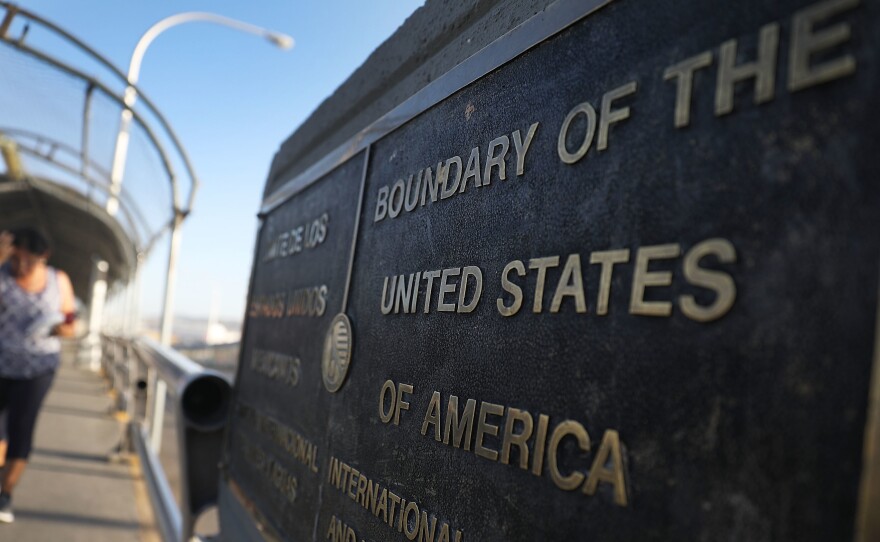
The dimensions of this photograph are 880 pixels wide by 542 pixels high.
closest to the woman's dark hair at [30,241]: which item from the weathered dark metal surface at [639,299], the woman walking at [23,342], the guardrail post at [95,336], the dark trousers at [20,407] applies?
the woman walking at [23,342]

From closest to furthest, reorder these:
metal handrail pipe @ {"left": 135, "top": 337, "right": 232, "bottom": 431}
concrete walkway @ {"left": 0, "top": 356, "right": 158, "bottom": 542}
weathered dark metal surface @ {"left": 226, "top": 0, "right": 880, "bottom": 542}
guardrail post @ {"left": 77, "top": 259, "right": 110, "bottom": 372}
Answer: weathered dark metal surface @ {"left": 226, "top": 0, "right": 880, "bottom": 542} → metal handrail pipe @ {"left": 135, "top": 337, "right": 232, "bottom": 431} → concrete walkway @ {"left": 0, "top": 356, "right": 158, "bottom": 542} → guardrail post @ {"left": 77, "top": 259, "right": 110, "bottom": 372}

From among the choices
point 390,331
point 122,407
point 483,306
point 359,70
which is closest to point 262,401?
point 390,331

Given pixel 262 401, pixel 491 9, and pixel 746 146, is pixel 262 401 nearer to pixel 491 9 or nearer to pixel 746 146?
pixel 491 9

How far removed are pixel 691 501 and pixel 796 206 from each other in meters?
0.44

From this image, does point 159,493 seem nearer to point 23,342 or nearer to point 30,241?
point 23,342

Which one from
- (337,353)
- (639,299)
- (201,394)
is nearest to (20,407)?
(201,394)

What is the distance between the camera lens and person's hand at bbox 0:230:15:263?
4484 millimetres

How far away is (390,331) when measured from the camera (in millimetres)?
1846

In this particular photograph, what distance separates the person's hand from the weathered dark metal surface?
3789 mm

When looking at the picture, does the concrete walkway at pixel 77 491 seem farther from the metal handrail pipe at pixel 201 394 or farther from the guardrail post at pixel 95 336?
the guardrail post at pixel 95 336

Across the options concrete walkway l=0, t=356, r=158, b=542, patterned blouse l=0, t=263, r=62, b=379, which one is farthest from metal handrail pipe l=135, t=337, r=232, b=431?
concrete walkway l=0, t=356, r=158, b=542

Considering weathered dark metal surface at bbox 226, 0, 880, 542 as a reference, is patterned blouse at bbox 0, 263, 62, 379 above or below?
below

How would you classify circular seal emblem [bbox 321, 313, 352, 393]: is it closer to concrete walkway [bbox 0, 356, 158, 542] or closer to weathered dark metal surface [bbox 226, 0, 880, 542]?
weathered dark metal surface [bbox 226, 0, 880, 542]

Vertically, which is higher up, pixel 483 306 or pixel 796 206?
pixel 796 206
